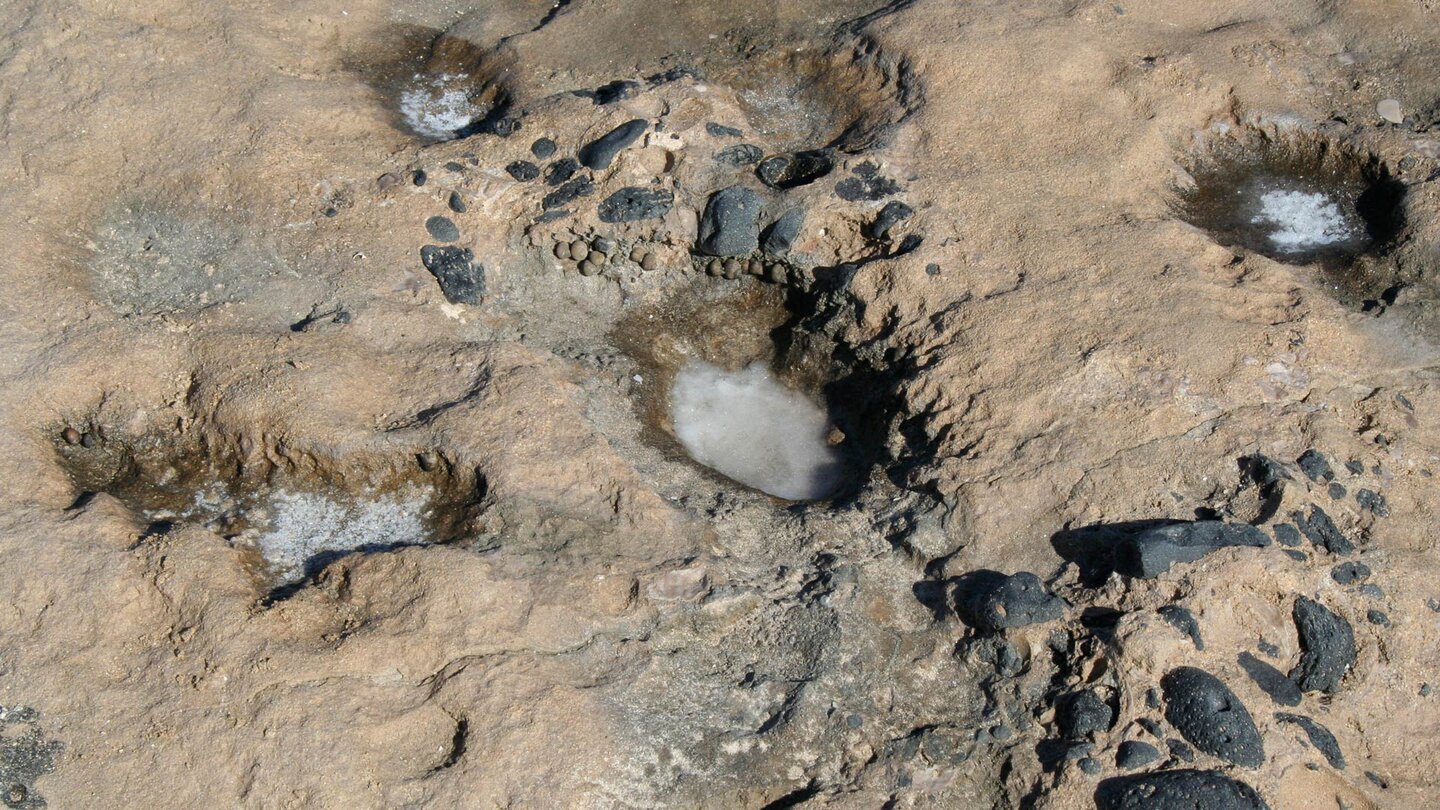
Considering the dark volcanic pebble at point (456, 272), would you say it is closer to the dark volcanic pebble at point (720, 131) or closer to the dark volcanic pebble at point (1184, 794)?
the dark volcanic pebble at point (720, 131)

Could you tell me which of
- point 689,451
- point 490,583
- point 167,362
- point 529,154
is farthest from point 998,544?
point 167,362

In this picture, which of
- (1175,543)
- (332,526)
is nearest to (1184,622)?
(1175,543)

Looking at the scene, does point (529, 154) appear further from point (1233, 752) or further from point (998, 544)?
point (1233, 752)

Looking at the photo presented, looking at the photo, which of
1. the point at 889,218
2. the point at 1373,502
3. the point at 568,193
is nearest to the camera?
the point at 1373,502

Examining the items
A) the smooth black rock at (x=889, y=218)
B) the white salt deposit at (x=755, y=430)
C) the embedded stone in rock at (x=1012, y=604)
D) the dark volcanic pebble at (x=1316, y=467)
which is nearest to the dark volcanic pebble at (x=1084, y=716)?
the embedded stone in rock at (x=1012, y=604)

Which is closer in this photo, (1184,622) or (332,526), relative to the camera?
(1184,622)

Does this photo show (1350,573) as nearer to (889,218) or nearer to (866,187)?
(889,218)
